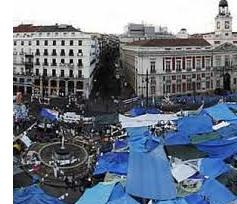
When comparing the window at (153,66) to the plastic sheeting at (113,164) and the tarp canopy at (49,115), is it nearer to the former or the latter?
the tarp canopy at (49,115)

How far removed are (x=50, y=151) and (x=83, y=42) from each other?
19.5ft

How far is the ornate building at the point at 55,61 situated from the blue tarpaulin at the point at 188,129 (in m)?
5.02

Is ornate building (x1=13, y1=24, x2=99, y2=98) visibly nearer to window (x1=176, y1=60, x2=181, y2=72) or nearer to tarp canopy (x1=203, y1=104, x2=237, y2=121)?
window (x1=176, y1=60, x2=181, y2=72)

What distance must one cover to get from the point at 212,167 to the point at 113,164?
36.3 inches

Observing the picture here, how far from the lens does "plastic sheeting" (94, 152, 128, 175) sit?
4141 millimetres

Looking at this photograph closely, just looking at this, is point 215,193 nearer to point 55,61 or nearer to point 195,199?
point 195,199

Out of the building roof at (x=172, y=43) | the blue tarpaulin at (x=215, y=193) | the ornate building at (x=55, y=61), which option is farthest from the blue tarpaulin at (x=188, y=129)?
the building roof at (x=172, y=43)

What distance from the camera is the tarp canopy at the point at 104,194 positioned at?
3.05 m

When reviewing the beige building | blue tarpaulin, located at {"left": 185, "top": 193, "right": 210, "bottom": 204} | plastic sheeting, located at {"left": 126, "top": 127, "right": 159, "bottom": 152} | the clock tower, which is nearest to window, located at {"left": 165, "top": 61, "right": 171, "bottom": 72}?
the beige building

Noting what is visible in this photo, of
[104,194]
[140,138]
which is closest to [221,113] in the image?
[140,138]

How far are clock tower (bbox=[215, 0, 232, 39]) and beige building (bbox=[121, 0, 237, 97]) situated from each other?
263mm

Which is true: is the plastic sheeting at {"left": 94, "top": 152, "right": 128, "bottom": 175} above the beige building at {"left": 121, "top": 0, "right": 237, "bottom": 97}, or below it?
below

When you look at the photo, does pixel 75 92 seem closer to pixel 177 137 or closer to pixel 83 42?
pixel 83 42

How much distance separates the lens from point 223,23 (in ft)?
45.4
